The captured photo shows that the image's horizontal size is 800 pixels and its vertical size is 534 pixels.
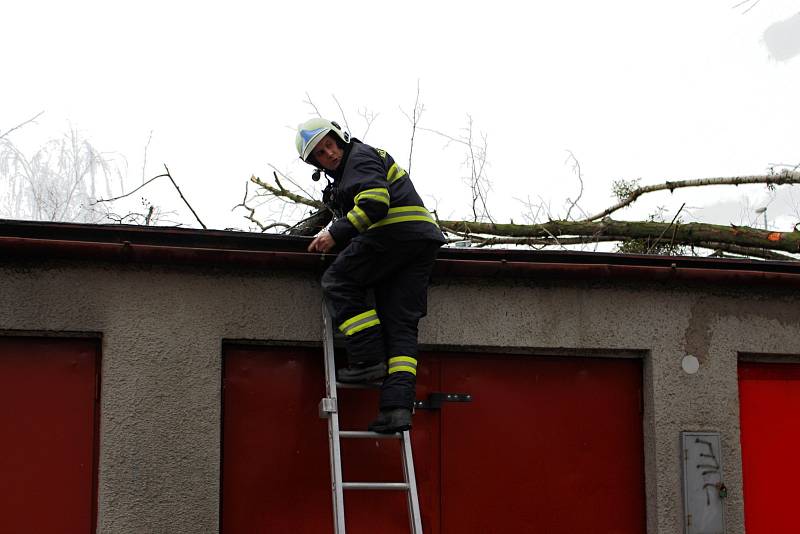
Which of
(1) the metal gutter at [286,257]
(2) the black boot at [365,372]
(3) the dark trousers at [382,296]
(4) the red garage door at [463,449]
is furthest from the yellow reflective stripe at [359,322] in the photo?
(4) the red garage door at [463,449]

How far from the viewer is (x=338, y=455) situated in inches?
197

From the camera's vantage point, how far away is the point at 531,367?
244 inches

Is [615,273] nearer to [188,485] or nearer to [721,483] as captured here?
[721,483]

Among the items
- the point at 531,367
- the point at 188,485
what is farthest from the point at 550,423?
the point at 188,485

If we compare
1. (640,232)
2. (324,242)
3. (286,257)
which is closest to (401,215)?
(324,242)

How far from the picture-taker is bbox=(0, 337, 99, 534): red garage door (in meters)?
5.30

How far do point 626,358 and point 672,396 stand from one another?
365 millimetres

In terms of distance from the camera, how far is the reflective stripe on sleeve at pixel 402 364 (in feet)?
16.9

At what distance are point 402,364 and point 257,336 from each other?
99 centimetres

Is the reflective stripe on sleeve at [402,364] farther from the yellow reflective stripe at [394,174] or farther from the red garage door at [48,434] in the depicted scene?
the red garage door at [48,434]

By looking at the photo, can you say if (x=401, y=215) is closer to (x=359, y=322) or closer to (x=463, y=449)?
(x=359, y=322)

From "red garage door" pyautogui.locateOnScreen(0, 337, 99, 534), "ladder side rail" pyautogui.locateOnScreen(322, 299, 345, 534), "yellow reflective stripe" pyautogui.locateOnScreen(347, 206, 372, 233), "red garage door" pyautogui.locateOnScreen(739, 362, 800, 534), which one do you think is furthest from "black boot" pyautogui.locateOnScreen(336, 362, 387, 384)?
"red garage door" pyautogui.locateOnScreen(739, 362, 800, 534)

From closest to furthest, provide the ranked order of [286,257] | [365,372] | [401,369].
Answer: [401,369] < [365,372] < [286,257]

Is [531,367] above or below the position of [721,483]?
above
